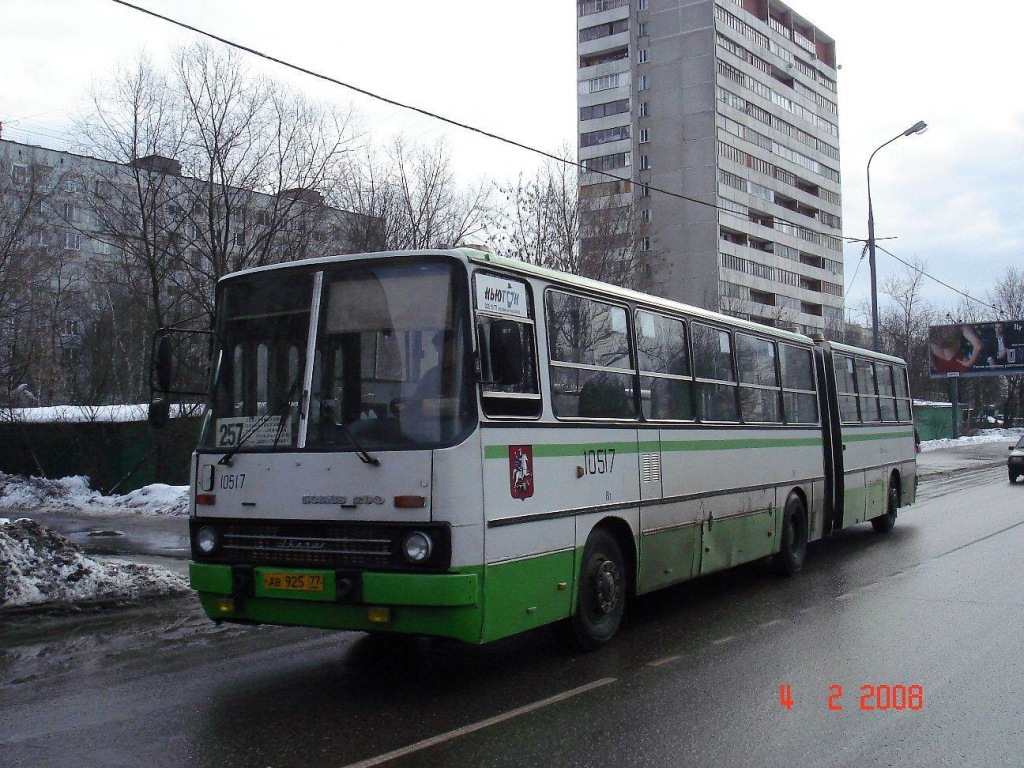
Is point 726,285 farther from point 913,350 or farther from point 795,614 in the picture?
point 795,614

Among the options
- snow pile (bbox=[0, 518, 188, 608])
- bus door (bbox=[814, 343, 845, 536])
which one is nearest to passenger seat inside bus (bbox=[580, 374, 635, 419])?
snow pile (bbox=[0, 518, 188, 608])

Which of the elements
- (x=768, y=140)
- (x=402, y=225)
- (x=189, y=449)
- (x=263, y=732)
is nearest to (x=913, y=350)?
(x=768, y=140)

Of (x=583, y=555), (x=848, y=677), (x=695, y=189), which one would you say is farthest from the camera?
(x=695, y=189)

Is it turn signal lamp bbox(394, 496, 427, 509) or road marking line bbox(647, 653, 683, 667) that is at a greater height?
turn signal lamp bbox(394, 496, 427, 509)

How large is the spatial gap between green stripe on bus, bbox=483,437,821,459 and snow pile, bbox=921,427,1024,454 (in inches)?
1474

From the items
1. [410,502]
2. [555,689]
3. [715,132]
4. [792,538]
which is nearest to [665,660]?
[555,689]

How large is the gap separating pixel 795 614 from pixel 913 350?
73.9 metres

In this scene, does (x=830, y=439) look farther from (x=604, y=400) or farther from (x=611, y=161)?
(x=611, y=161)

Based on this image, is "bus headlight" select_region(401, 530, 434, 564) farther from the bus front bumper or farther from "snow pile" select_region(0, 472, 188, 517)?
"snow pile" select_region(0, 472, 188, 517)

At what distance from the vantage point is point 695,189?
90.0m

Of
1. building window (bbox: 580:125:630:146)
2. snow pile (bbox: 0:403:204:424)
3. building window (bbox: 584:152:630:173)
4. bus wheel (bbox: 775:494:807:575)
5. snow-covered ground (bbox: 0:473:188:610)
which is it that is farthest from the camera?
building window (bbox: 580:125:630:146)

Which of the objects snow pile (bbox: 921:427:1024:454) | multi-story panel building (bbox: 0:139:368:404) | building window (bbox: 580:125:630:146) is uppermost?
building window (bbox: 580:125:630:146)

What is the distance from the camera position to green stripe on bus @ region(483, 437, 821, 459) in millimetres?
6984
